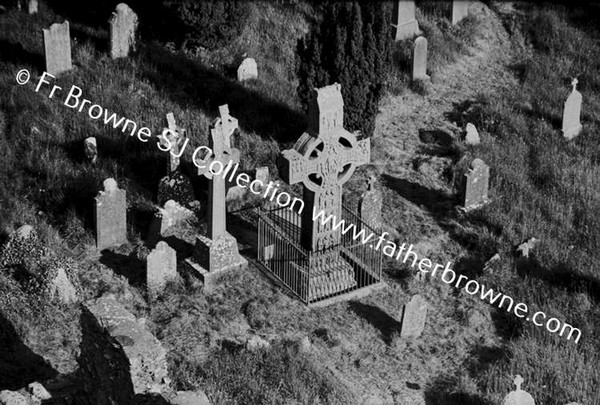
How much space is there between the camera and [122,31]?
23328 mm

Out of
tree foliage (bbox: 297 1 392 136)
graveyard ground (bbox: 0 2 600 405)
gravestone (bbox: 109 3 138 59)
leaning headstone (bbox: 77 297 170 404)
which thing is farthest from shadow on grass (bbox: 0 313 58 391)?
gravestone (bbox: 109 3 138 59)

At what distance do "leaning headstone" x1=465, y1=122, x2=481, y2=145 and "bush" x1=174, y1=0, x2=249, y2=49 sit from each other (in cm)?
539

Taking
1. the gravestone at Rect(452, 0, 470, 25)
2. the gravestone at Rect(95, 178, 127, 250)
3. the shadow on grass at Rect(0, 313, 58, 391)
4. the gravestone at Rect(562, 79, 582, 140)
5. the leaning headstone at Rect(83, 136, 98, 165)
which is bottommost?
the shadow on grass at Rect(0, 313, 58, 391)

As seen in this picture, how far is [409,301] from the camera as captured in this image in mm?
16734

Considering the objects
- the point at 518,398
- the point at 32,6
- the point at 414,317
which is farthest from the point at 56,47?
the point at 518,398

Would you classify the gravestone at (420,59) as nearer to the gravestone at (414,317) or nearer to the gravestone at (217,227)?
the gravestone at (217,227)

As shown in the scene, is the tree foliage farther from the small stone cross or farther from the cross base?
the cross base

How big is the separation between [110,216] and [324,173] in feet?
10.8

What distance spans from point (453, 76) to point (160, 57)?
595 cm

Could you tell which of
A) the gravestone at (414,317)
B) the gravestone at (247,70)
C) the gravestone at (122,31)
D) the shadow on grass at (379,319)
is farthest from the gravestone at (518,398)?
the gravestone at (122,31)

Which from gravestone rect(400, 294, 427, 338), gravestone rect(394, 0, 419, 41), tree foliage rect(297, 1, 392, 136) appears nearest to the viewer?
gravestone rect(400, 294, 427, 338)

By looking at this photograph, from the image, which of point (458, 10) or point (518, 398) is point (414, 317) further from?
point (458, 10)

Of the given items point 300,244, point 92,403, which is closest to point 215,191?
point 300,244

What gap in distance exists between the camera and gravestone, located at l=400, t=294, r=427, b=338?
16656 millimetres
